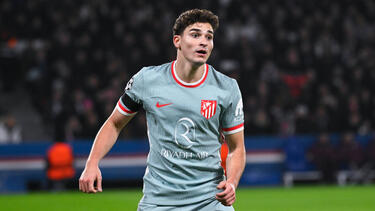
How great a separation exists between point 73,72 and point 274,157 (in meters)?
5.87

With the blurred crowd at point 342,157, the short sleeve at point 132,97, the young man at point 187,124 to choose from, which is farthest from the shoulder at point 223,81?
the blurred crowd at point 342,157

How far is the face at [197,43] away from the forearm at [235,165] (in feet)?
2.21

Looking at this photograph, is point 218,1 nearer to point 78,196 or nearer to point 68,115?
point 68,115

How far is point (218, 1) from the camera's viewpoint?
20766 millimetres

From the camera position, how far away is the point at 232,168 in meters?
4.54

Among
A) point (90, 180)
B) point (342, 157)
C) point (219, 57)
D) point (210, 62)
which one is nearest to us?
point (90, 180)

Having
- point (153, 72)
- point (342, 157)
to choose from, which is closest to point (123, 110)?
point (153, 72)

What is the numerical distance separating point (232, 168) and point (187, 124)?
0.43 metres

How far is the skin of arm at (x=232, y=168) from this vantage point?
4207 millimetres

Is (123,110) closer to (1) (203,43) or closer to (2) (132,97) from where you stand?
(2) (132,97)

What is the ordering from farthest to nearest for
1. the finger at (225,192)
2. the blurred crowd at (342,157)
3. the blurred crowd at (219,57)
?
1. the blurred crowd at (219,57)
2. the blurred crowd at (342,157)
3. the finger at (225,192)

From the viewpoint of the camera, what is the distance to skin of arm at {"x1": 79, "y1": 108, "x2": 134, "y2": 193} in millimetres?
4328

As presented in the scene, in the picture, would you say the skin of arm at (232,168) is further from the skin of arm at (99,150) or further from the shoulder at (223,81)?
the skin of arm at (99,150)

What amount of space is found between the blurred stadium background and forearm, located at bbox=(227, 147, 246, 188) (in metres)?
11.4
